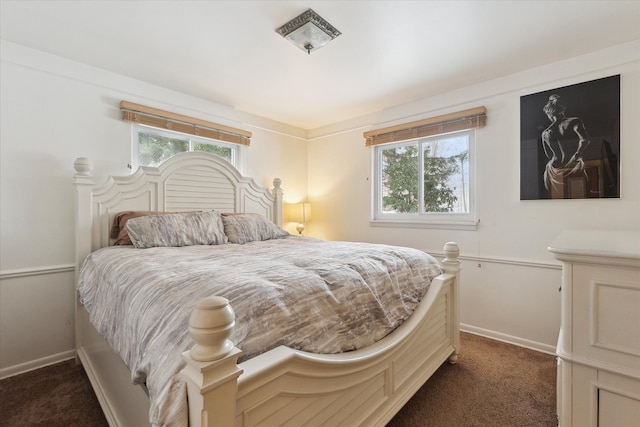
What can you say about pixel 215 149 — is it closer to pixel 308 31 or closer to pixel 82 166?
pixel 82 166

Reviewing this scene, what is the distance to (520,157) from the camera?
2410 mm

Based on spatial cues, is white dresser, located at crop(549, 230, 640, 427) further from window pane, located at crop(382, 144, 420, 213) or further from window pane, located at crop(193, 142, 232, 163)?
window pane, located at crop(193, 142, 232, 163)

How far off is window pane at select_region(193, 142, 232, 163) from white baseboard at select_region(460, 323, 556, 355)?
119 inches

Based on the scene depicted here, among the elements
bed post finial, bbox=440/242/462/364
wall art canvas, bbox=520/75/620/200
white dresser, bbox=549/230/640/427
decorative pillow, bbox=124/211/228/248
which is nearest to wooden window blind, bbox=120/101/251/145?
decorative pillow, bbox=124/211/228/248

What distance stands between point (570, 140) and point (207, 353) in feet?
9.13

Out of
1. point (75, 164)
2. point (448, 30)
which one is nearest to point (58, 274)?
point (75, 164)

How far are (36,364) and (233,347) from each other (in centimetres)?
238

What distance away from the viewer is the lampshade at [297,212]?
376cm

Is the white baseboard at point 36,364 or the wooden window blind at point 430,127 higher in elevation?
the wooden window blind at point 430,127

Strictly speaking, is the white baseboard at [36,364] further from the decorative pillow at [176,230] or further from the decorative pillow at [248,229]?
the decorative pillow at [248,229]

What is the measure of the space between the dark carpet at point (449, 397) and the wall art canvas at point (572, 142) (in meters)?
1.33

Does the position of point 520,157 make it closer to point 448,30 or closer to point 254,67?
point 448,30

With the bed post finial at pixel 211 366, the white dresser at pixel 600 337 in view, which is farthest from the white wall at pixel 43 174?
the white dresser at pixel 600 337

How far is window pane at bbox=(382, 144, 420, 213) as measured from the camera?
3.14 metres
